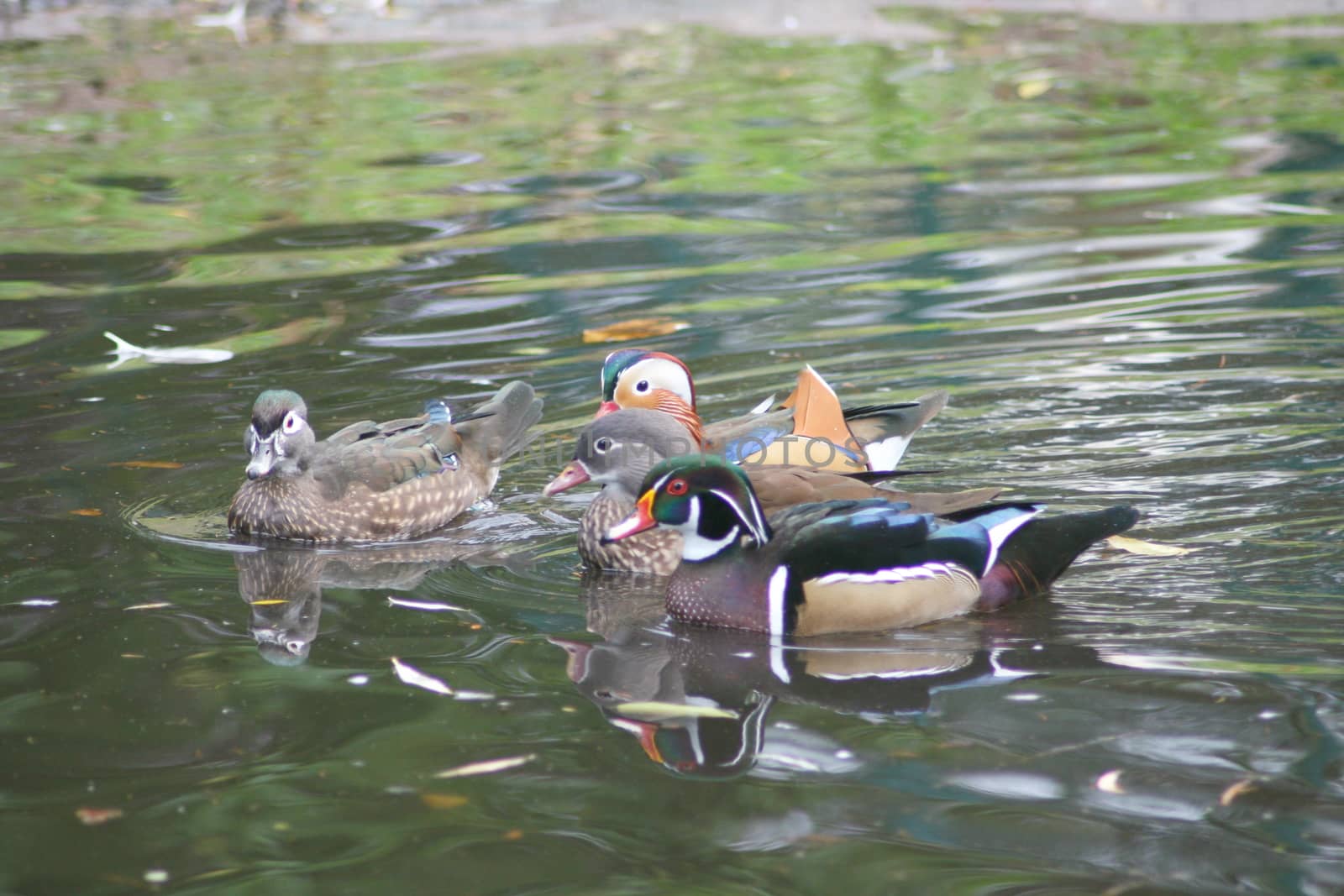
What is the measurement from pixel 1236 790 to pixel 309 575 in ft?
10.5

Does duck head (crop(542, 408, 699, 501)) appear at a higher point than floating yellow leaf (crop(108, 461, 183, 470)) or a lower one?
higher

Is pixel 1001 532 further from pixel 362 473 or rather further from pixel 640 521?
pixel 362 473

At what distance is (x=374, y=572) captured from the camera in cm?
573

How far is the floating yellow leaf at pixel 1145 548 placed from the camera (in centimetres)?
543

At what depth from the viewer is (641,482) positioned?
590 cm

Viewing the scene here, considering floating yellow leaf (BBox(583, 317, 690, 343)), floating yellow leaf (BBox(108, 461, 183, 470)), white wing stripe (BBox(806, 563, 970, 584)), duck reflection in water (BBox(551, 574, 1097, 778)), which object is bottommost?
floating yellow leaf (BBox(108, 461, 183, 470))

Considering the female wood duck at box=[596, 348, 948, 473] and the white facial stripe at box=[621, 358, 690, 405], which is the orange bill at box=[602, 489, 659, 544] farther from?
the white facial stripe at box=[621, 358, 690, 405]

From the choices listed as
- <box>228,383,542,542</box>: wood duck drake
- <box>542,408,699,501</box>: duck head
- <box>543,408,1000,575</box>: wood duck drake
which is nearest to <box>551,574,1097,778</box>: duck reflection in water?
<box>543,408,1000,575</box>: wood duck drake

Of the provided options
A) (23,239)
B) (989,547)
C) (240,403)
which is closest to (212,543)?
(240,403)

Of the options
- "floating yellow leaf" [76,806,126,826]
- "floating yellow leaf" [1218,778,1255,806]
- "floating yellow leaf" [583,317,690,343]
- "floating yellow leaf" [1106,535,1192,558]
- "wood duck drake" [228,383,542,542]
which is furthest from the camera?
"floating yellow leaf" [583,317,690,343]

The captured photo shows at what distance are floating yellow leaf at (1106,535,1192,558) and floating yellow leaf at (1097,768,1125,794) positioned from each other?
5.52ft

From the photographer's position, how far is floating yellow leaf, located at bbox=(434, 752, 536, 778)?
13.1ft

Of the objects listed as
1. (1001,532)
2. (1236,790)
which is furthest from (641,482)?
(1236,790)

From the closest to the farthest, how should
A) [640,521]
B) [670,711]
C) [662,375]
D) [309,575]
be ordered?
[670,711]
[640,521]
[309,575]
[662,375]
